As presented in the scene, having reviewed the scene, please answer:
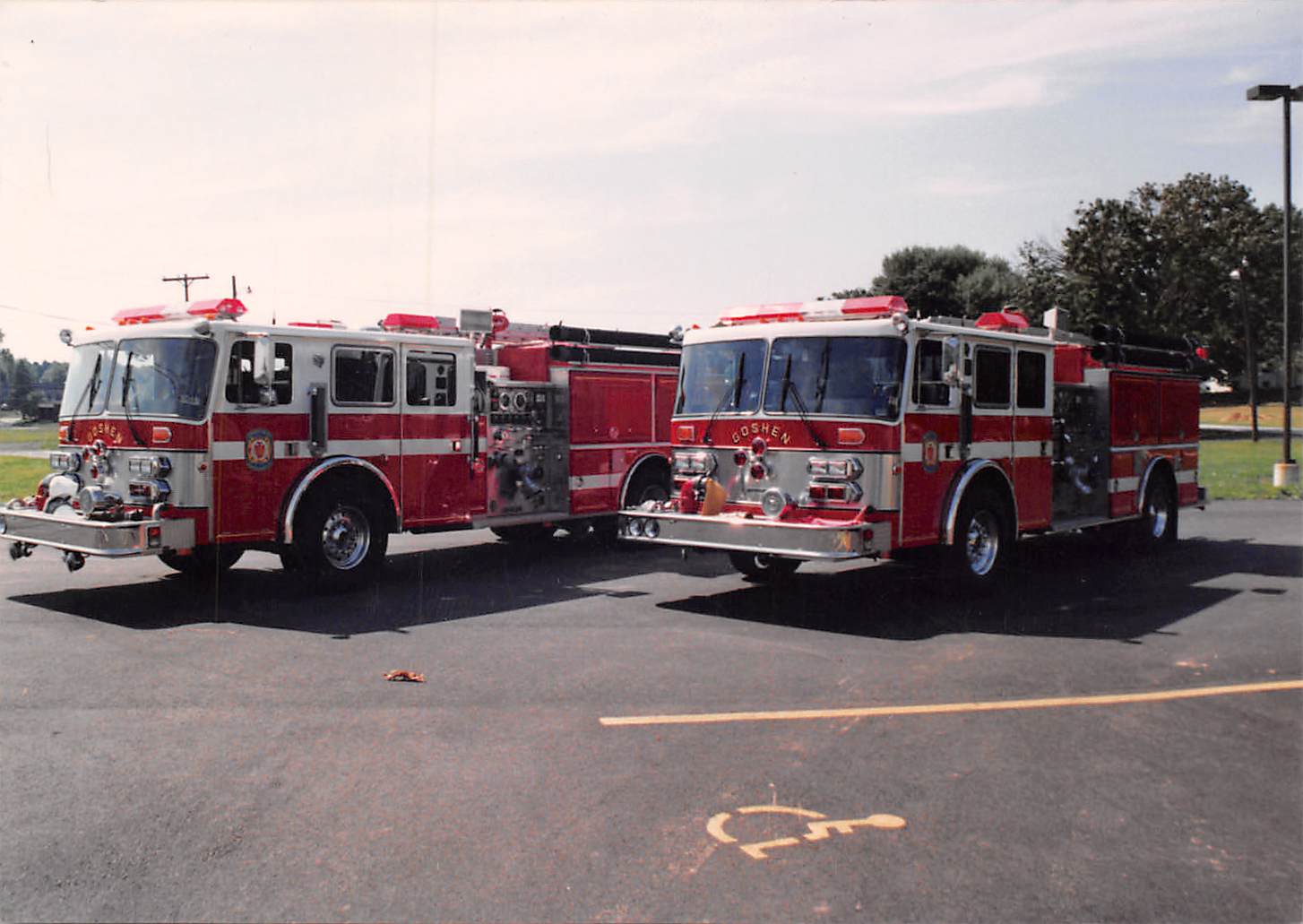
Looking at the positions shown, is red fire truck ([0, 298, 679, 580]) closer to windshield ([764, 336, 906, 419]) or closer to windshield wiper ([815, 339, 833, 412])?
windshield ([764, 336, 906, 419])

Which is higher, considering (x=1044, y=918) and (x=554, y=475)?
(x=554, y=475)

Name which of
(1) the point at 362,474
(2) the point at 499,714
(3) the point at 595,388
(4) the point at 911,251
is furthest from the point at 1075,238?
(2) the point at 499,714

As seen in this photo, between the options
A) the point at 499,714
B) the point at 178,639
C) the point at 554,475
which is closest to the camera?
the point at 499,714

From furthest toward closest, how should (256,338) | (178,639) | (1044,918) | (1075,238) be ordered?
(1075,238) → (256,338) → (178,639) → (1044,918)

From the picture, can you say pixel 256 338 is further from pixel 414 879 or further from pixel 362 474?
pixel 414 879

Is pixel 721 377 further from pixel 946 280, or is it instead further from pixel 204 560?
pixel 946 280

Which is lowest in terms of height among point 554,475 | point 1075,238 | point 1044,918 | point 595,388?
point 1044,918

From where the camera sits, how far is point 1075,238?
187 ft

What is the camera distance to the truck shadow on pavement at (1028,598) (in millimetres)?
9445

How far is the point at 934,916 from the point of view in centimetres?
401

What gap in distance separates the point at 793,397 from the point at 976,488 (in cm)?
209

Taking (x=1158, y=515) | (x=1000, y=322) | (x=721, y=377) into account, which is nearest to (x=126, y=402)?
(x=721, y=377)

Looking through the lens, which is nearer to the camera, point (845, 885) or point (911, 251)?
point (845, 885)

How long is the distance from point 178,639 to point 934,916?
653 centimetres
